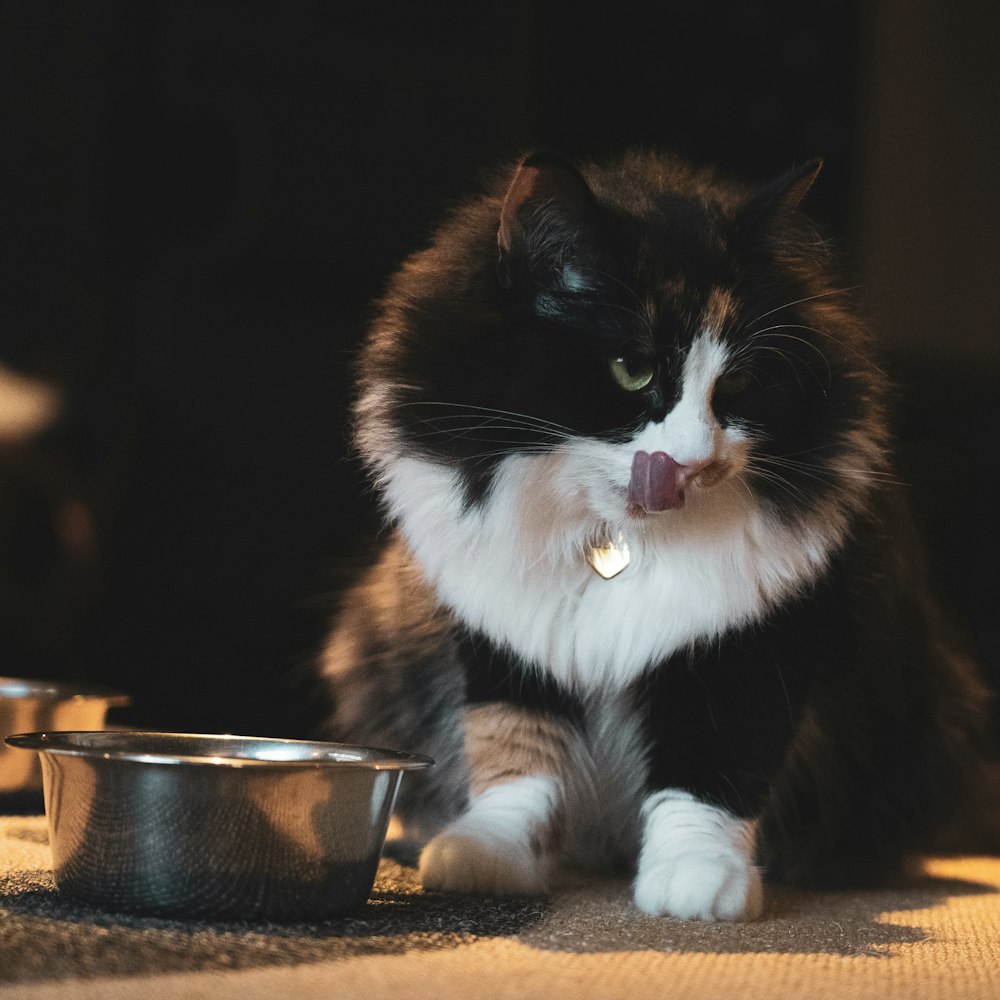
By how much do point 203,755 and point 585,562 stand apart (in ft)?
1.42

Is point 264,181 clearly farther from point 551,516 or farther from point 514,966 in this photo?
point 514,966

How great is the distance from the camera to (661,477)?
3.73ft

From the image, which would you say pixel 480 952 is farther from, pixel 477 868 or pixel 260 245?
pixel 260 245

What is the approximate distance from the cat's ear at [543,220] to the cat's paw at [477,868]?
55 centimetres

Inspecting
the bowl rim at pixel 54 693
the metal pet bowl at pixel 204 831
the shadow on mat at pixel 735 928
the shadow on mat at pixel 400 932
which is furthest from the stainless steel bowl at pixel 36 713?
the shadow on mat at pixel 735 928

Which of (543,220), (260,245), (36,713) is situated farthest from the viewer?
(260,245)

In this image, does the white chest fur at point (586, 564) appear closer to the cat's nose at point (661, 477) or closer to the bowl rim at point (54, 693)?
the cat's nose at point (661, 477)

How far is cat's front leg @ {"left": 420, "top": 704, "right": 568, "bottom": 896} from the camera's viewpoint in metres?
1.21

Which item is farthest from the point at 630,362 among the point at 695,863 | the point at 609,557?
the point at 695,863

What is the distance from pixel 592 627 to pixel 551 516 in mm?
126

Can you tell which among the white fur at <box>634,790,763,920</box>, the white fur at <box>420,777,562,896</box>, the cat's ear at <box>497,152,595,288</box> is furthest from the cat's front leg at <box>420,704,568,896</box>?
the cat's ear at <box>497,152,595,288</box>

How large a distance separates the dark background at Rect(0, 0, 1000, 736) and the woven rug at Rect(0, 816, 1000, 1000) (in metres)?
1.24

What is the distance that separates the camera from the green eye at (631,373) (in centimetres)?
117

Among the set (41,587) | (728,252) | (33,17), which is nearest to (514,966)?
(728,252)
